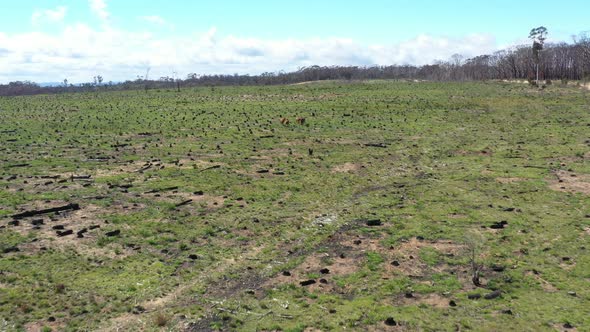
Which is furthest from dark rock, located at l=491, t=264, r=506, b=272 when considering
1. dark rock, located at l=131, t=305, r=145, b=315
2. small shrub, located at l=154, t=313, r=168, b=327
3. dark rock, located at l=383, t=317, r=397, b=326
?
dark rock, located at l=131, t=305, r=145, b=315

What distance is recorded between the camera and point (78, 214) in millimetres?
19375

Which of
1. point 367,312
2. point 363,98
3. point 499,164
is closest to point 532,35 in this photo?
point 363,98

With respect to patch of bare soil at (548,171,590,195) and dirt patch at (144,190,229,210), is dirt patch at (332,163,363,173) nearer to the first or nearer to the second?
dirt patch at (144,190,229,210)

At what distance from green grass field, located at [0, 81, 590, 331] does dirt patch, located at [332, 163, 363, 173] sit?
4.6 inches

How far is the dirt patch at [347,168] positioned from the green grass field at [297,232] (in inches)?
4.6

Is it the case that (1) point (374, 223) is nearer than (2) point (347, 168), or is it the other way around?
(1) point (374, 223)

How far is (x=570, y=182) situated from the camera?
79.8ft

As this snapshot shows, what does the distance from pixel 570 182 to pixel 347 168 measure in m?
11.4

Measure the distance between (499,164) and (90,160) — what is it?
24.5m

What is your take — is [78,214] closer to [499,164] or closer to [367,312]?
[367,312]

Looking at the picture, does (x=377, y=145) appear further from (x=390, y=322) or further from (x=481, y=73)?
(x=481, y=73)

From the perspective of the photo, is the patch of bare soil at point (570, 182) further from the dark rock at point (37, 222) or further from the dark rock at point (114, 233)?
the dark rock at point (37, 222)

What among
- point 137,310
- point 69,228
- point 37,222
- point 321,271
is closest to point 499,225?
point 321,271

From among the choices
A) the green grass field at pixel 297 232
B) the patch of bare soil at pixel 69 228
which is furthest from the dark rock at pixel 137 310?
the patch of bare soil at pixel 69 228
